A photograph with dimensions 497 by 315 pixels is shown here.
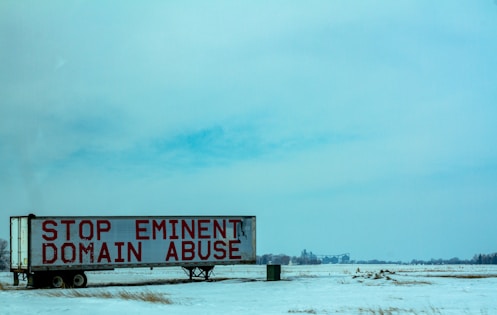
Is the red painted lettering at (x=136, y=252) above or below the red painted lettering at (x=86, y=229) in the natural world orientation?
below

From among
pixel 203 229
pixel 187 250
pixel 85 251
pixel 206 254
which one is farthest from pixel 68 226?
pixel 206 254

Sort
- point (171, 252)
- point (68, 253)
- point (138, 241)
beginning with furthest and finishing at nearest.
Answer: point (171, 252) < point (138, 241) < point (68, 253)

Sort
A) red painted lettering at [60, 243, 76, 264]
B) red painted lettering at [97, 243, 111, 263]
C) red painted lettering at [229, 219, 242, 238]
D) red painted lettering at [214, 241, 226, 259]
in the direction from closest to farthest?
1. red painted lettering at [60, 243, 76, 264]
2. red painted lettering at [97, 243, 111, 263]
3. red painted lettering at [214, 241, 226, 259]
4. red painted lettering at [229, 219, 242, 238]

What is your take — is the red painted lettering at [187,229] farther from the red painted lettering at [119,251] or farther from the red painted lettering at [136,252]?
the red painted lettering at [119,251]

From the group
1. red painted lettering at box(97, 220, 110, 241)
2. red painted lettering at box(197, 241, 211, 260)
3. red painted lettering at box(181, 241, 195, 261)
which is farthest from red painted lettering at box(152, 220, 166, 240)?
red painted lettering at box(97, 220, 110, 241)

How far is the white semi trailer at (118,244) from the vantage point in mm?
40469

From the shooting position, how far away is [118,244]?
4256cm

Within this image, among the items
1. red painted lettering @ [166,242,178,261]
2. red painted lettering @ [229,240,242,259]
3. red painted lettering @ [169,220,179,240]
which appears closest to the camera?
red painted lettering @ [166,242,178,261]

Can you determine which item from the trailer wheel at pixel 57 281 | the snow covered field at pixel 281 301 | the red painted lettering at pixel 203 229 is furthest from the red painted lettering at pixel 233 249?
the trailer wheel at pixel 57 281

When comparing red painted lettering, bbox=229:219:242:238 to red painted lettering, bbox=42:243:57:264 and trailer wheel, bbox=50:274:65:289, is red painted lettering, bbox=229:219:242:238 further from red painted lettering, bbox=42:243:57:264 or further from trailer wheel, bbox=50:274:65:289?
red painted lettering, bbox=42:243:57:264

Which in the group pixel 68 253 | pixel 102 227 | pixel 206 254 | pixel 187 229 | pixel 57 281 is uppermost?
pixel 102 227

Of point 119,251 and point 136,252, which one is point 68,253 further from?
point 136,252

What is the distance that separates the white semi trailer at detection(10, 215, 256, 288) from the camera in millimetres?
40469

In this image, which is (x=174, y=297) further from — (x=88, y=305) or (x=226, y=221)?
(x=226, y=221)
